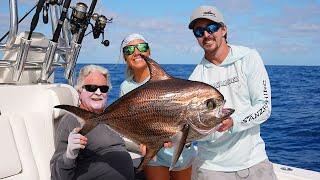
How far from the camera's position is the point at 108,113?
2.49 m

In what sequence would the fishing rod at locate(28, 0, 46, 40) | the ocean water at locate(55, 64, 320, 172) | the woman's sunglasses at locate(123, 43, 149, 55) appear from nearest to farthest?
the woman's sunglasses at locate(123, 43, 149, 55) < the fishing rod at locate(28, 0, 46, 40) < the ocean water at locate(55, 64, 320, 172)

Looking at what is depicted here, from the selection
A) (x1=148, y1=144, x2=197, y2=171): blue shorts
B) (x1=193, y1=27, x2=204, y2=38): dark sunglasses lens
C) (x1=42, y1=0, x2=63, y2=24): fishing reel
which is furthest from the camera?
(x1=42, y1=0, x2=63, y2=24): fishing reel

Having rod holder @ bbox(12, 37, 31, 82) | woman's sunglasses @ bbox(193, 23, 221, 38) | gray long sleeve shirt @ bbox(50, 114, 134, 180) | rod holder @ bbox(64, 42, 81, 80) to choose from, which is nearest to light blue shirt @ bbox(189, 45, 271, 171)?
woman's sunglasses @ bbox(193, 23, 221, 38)

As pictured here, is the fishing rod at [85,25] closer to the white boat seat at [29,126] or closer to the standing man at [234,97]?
the white boat seat at [29,126]

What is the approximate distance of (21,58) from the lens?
4.14 m

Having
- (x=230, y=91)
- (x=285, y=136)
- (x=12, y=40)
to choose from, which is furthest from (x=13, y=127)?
(x=285, y=136)

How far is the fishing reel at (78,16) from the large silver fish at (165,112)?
2673 millimetres

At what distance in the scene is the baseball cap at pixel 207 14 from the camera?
2.76 metres

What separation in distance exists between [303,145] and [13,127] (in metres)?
8.10

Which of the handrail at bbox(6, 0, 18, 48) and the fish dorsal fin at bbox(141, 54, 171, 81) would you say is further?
the handrail at bbox(6, 0, 18, 48)

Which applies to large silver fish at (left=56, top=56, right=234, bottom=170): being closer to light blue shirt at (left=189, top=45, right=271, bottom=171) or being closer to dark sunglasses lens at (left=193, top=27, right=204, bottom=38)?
light blue shirt at (left=189, top=45, right=271, bottom=171)

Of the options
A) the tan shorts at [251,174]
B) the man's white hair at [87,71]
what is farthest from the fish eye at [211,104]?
the man's white hair at [87,71]

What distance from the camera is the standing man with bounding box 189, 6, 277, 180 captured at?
2695mm

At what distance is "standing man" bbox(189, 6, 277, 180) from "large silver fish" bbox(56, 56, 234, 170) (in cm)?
44
